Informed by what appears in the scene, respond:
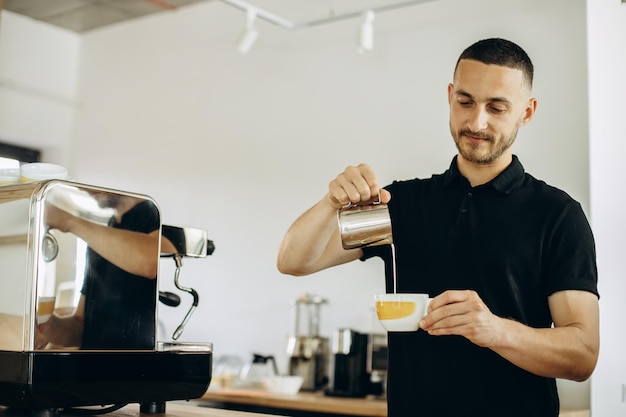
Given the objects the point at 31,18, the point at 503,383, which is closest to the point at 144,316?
the point at 503,383

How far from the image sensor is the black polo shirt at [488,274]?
60.9 inches

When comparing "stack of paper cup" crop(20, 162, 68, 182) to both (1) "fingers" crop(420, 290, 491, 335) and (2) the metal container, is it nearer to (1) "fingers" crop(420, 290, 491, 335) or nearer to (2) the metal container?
(2) the metal container

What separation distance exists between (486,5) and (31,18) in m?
3.00

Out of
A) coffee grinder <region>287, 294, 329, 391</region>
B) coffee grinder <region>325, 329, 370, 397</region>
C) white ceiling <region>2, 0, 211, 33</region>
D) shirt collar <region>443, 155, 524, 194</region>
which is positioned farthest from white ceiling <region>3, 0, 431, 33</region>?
shirt collar <region>443, 155, 524, 194</region>

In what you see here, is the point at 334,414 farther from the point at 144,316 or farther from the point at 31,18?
the point at 31,18

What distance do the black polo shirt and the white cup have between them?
0.78ft

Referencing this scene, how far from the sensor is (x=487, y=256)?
5.28 ft

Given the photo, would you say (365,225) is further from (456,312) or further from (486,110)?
(486,110)

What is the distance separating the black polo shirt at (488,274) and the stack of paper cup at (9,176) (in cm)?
74

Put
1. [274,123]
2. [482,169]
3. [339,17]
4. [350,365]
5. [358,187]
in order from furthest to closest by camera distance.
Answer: [274,123]
[339,17]
[350,365]
[482,169]
[358,187]

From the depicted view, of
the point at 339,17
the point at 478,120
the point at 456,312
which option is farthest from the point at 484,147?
the point at 339,17

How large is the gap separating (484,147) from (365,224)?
1.08 feet

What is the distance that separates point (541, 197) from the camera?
1.64 m

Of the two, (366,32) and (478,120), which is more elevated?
(366,32)
